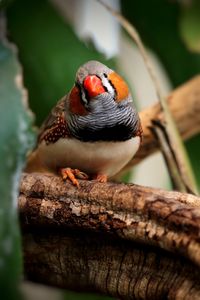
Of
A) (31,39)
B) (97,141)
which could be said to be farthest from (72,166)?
(31,39)

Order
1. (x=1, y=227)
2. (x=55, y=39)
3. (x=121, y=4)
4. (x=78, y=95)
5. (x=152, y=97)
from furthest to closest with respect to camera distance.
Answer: (x=152, y=97) < (x=121, y=4) < (x=55, y=39) < (x=78, y=95) < (x=1, y=227)

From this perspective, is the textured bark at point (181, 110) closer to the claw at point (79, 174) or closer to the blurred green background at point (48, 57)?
the blurred green background at point (48, 57)

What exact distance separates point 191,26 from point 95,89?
61 centimetres

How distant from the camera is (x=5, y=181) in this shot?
68 cm

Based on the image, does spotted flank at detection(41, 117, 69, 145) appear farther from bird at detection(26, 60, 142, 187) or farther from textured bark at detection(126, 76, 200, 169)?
textured bark at detection(126, 76, 200, 169)

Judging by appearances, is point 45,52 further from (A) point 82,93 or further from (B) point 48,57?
(A) point 82,93

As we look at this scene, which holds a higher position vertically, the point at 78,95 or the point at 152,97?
the point at 152,97

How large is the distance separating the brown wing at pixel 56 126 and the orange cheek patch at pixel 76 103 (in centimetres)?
5

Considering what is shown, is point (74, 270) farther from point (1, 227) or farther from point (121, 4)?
point (121, 4)

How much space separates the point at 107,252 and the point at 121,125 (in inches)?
11.6

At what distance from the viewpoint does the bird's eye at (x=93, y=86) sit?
3.61 ft

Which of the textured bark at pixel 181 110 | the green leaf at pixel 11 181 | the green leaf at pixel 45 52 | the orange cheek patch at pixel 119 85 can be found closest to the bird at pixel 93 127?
the orange cheek patch at pixel 119 85

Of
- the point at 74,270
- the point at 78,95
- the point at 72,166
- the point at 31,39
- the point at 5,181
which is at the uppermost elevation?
the point at 31,39

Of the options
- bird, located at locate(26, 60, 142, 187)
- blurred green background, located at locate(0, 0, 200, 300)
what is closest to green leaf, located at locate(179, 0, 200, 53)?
blurred green background, located at locate(0, 0, 200, 300)
